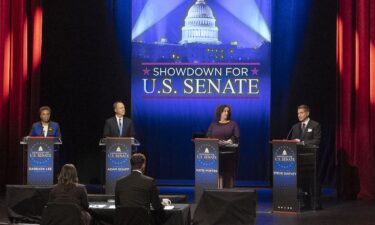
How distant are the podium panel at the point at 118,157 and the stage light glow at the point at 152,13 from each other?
3578 mm

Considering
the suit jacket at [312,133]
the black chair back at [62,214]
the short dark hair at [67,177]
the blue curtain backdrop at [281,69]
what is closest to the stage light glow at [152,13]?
the blue curtain backdrop at [281,69]

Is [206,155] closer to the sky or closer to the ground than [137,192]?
closer to the sky

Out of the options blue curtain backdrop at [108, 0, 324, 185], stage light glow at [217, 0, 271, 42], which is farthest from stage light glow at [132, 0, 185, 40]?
stage light glow at [217, 0, 271, 42]

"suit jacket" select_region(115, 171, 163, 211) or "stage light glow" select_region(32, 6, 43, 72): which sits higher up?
"stage light glow" select_region(32, 6, 43, 72)

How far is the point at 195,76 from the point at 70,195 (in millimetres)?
6184

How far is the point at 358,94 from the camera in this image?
1082cm

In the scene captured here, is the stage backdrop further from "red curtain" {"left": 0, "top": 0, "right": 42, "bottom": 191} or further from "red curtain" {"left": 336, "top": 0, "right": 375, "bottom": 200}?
"red curtain" {"left": 0, "top": 0, "right": 42, "bottom": 191}

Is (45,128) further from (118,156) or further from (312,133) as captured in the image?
(312,133)

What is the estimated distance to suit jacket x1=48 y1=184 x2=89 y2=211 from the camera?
21.6 feet

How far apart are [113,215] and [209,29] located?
240 inches

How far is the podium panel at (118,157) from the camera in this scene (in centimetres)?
943

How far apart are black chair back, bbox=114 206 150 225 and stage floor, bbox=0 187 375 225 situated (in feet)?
8.04

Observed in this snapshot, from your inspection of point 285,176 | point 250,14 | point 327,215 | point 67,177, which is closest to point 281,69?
point 250,14

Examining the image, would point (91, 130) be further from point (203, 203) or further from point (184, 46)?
point (203, 203)
